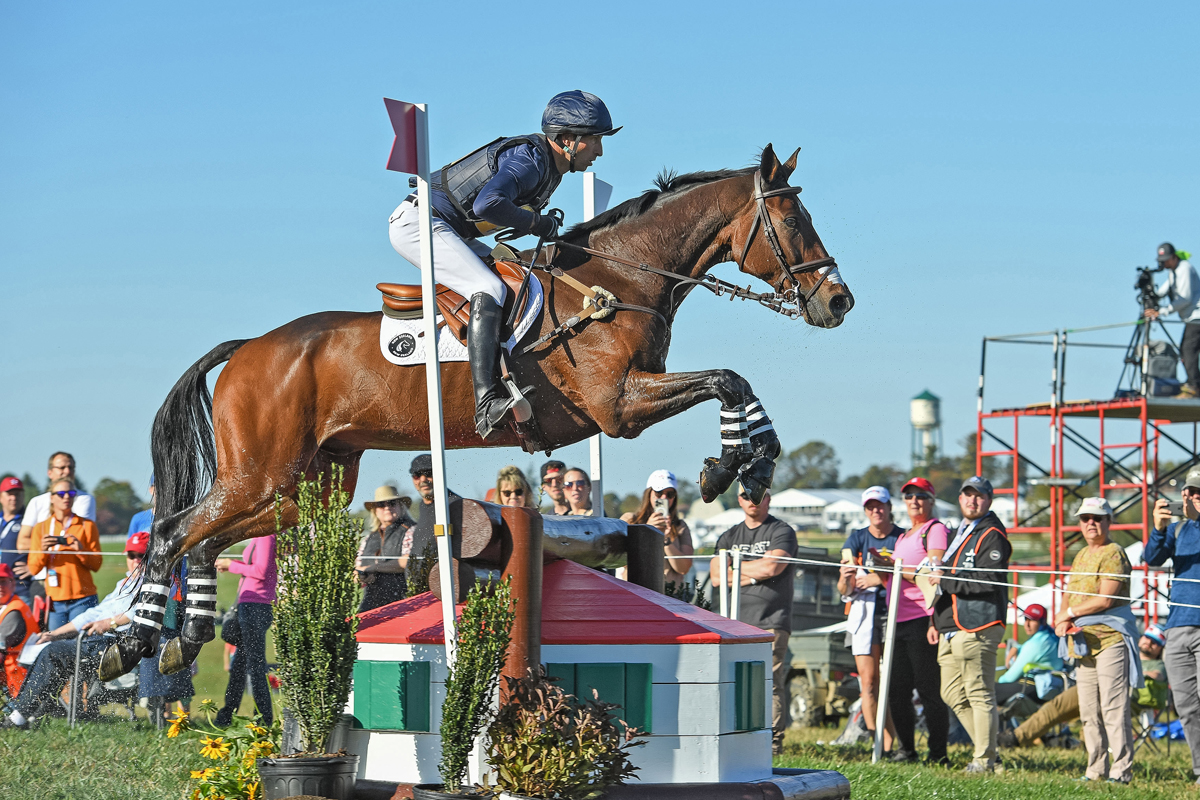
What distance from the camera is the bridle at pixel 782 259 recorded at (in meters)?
5.21

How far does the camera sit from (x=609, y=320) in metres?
5.14

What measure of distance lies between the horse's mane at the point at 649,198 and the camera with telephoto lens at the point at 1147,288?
415 inches

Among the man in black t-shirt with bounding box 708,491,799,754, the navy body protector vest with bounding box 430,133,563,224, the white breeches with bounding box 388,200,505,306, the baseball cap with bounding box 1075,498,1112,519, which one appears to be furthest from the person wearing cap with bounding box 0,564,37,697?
the baseball cap with bounding box 1075,498,1112,519

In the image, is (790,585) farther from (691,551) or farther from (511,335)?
(511,335)

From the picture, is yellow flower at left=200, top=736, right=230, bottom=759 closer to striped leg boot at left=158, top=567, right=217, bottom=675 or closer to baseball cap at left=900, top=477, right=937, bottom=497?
striped leg boot at left=158, top=567, right=217, bottom=675

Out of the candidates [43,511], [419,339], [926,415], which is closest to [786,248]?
[419,339]

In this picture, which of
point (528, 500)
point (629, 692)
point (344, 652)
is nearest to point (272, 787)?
point (344, 652)

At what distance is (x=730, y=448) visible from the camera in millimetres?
4770

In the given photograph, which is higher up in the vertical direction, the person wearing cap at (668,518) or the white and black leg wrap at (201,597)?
the person wearing cap at (668,518)

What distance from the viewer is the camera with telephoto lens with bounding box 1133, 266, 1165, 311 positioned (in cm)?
1448

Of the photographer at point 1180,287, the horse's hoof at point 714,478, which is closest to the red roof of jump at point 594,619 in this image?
the horse's hoof at point 714,478

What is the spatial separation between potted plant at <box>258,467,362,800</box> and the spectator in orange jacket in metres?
5.18

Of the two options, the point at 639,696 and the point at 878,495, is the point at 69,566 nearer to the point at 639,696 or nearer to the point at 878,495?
the point at 878,495

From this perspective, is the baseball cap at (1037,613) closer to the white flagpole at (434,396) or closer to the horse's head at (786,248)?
the horse's head at (786,248)
